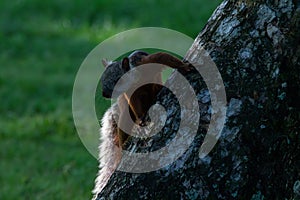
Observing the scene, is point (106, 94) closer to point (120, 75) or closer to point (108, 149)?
point (120, 75)

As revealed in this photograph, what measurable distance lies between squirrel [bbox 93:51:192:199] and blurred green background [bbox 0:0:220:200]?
0.60 m

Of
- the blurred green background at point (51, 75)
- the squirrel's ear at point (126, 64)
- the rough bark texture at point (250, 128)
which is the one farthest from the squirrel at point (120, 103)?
the blurred green background at point (51, 75)

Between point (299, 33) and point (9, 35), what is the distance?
726cm

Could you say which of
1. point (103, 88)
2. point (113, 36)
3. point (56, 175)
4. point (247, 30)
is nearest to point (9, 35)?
point (113, 36)

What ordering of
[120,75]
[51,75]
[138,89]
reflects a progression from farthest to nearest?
1. [51,75]
2. [120,75]
3. [138,89]

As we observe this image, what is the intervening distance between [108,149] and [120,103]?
0.76 feet

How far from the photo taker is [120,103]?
3842 mm

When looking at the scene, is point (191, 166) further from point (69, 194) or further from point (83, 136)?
point (83, 136)

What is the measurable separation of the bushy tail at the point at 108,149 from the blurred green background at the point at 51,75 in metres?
0.55

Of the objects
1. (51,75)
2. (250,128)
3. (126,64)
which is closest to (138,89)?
(126,64)

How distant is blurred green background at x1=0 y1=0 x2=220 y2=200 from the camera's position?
608cm

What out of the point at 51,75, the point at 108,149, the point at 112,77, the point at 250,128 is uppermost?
the point at 250,128

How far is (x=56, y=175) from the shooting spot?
6.12 metres

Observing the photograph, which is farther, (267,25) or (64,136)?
(64,136)
